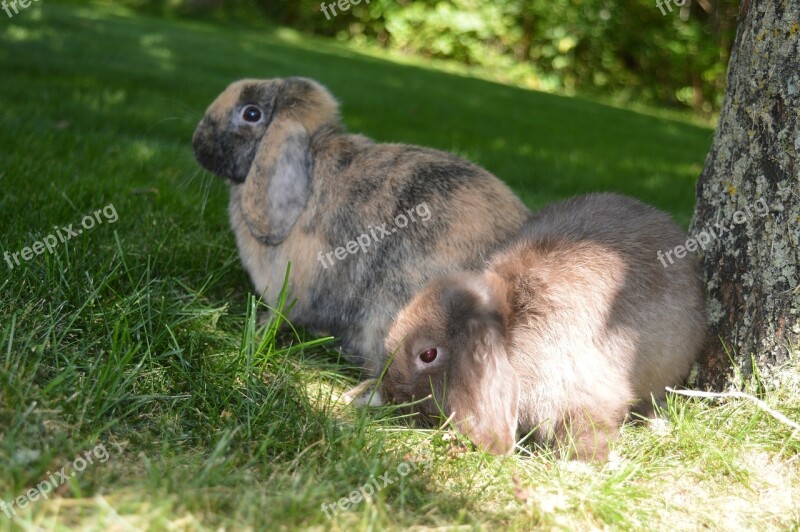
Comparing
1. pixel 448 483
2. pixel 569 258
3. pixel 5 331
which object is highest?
pixel 569 258

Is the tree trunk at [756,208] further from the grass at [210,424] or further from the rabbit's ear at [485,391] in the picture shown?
the rabbit's ear at [485,391]

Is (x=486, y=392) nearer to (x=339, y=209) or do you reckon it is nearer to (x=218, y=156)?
(x=339, y=209)

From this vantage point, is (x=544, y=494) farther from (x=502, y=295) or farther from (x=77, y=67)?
(x=77, y=67)

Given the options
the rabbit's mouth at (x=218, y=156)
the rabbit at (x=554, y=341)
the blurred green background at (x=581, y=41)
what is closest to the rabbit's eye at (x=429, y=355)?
the rabbit at (x=554, y=341)

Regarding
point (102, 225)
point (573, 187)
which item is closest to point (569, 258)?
point (102, 225)

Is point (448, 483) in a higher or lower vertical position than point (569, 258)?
lower

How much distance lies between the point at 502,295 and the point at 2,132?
3690 mm

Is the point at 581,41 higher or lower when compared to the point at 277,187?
higher

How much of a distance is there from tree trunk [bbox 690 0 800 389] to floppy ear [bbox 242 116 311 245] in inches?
69.0

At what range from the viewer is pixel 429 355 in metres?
2.77

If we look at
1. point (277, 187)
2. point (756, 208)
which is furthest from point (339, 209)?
point (756, 208)

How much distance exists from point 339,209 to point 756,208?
5.55 ft

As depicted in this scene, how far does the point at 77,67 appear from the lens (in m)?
7.96

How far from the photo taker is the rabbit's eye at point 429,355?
2764 millimetres
